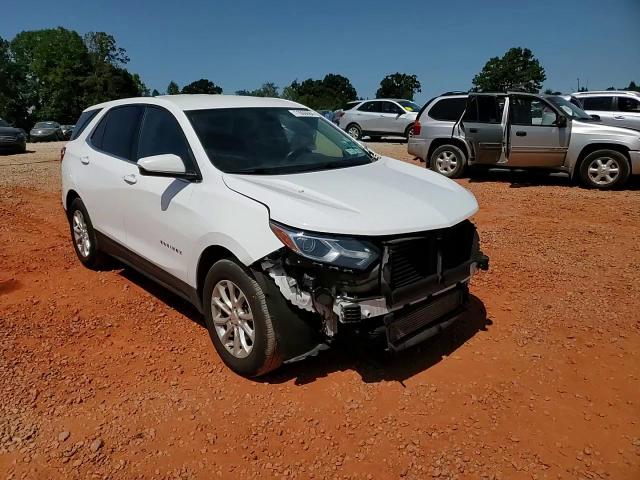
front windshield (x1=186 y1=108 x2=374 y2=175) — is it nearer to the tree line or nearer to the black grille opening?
the black grille opening

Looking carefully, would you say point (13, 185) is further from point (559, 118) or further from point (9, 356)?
point (559, 118)

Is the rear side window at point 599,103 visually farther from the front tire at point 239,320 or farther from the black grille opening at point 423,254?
the front tire at point 239,320

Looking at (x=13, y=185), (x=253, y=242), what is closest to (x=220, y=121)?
(x=253, y=242)

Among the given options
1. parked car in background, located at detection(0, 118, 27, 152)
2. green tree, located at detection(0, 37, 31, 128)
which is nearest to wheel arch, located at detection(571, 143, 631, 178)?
parked car in background, located at detection(0, 118, 27, 152)

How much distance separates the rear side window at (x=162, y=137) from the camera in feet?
12.0

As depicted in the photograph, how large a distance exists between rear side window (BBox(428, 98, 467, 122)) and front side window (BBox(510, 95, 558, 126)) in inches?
40.2

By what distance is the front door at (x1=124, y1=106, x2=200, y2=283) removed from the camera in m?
3.50

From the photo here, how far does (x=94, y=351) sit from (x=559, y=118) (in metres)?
8.83

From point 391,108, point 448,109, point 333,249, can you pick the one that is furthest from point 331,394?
point 391,108

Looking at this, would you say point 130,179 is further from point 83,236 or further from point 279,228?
point 279,228

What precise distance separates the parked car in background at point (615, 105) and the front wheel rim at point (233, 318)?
477 inches

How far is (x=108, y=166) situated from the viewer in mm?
4473

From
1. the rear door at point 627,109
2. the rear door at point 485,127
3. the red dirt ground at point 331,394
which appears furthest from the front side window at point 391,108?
the red dirt ground at point 331,394

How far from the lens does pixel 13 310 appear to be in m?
4.36
